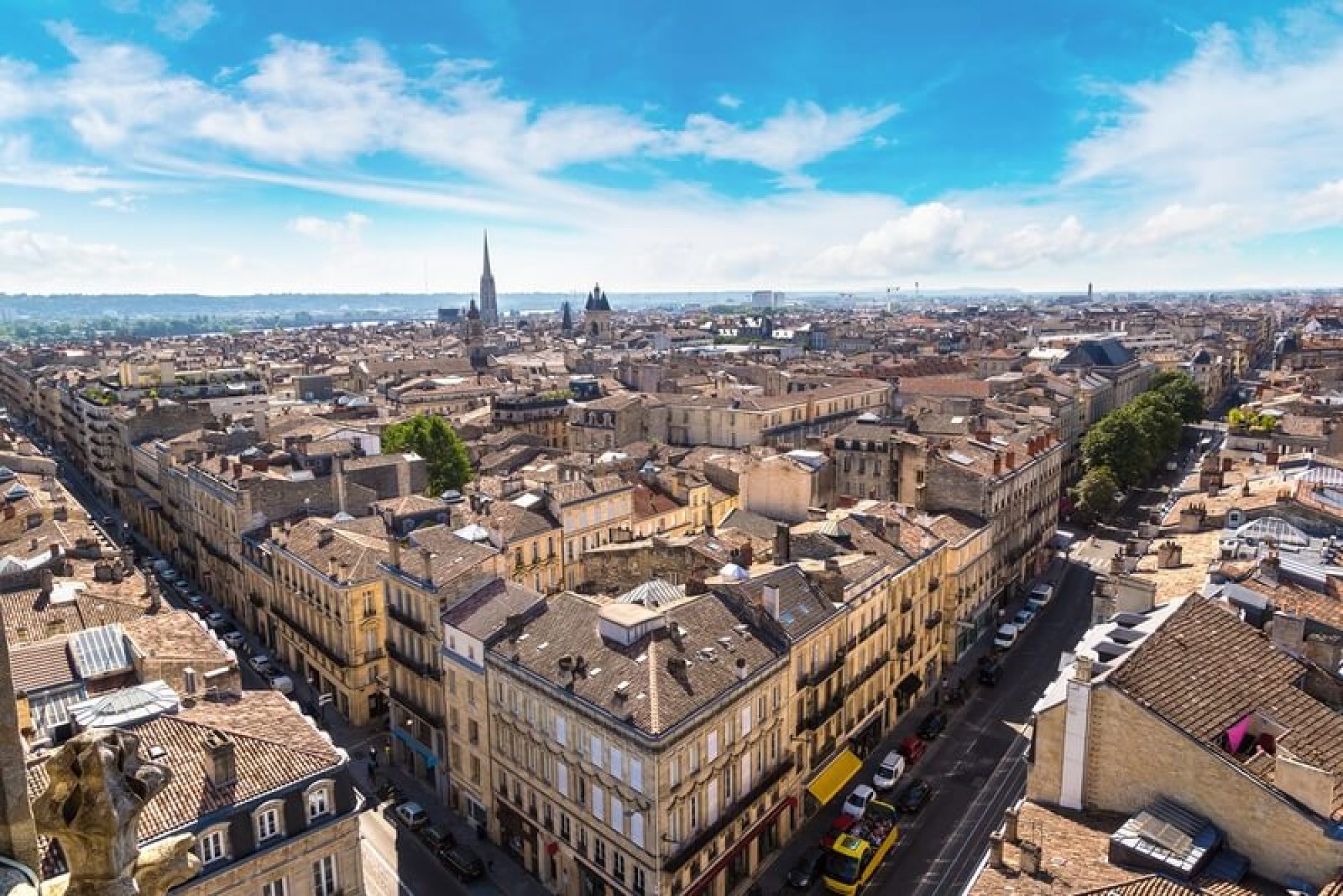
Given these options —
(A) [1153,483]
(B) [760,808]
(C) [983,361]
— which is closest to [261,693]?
(B) [760,808]

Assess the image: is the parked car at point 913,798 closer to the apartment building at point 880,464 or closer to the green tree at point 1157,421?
the apartment building at point 880,464

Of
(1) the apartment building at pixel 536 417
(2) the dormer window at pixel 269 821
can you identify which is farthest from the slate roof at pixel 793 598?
(1) the apartment building at pixel 536 417

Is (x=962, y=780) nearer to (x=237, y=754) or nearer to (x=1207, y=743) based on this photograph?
(x=1207, y=743)

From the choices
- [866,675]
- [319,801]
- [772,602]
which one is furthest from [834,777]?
[319,801]

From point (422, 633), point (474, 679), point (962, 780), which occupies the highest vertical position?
point (422, 633)

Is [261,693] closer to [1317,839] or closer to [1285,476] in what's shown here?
[1317,839]
